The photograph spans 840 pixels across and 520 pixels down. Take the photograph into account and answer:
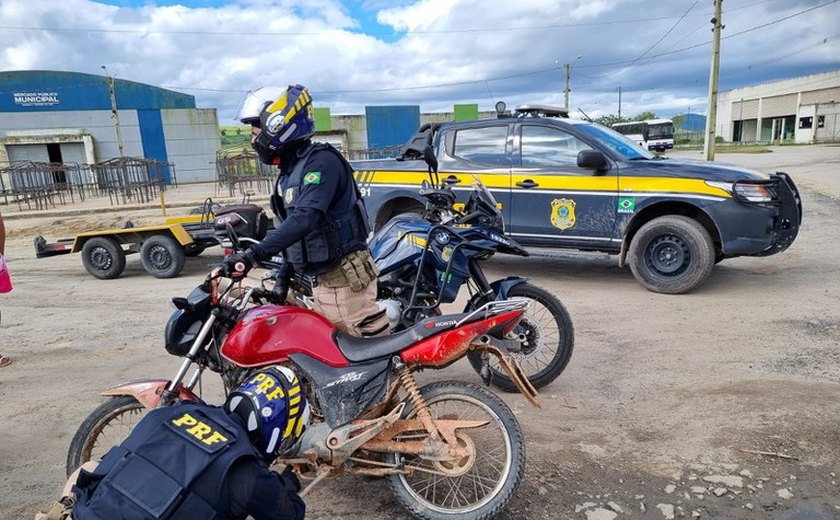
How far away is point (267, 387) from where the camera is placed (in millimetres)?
2020

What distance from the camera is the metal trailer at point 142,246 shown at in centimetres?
816

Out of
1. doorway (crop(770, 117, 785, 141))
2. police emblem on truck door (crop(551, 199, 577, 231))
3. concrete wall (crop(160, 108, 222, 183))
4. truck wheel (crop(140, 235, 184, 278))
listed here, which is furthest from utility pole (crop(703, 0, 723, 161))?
doorway (crop(770, 117, 785, 141))

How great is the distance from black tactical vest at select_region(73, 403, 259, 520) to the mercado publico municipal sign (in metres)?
37.9

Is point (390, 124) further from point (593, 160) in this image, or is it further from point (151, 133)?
point (593, 160)

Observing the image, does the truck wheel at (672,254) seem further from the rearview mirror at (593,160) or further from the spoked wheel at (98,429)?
the spoked wheel at (98,429)

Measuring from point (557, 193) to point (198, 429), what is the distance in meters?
5.78

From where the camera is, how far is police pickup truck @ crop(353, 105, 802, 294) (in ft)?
19.6

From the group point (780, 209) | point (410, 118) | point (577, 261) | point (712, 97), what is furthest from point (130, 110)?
point (780, 209)

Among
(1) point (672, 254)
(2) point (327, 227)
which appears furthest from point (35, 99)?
(2) point (327, 227)

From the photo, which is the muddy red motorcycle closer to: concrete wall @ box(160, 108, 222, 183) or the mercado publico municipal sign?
concrete wall @ box(160, 108, 222, 183)

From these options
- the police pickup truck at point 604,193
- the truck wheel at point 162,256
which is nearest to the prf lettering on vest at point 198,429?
the police pickup truck at point 604,193

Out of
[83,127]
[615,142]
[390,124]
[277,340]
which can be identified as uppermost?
[83,127]

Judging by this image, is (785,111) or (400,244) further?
(785,111)

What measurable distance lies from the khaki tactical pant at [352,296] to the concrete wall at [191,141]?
33.8 m
